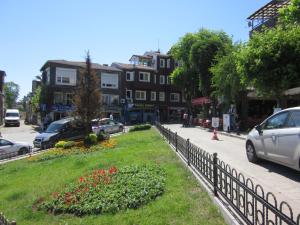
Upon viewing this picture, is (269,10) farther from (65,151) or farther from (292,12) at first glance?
(65,151)

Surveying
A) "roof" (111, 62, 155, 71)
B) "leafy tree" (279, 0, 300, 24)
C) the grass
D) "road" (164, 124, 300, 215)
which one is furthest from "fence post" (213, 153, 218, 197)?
"roof" (111, 62, 155, 71)

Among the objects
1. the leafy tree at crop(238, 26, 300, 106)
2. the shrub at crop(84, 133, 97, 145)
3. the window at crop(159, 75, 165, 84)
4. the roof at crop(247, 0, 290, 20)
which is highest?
the roof at crop(247, 0, 290, 20)

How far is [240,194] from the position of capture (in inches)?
216

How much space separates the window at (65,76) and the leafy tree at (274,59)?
3475cm

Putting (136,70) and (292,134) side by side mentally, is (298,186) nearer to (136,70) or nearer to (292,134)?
(292,134)

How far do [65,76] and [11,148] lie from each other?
29.5m

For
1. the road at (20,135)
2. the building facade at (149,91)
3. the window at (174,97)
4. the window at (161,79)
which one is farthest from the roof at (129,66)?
the road at (20,135)

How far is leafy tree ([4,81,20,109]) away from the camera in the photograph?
4439 inches

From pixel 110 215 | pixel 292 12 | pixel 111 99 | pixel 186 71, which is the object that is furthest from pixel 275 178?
pixel 111 99

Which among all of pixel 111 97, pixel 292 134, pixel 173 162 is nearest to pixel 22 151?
pixel 173 162

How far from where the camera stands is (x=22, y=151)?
21484 mm

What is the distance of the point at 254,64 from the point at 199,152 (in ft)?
36.9

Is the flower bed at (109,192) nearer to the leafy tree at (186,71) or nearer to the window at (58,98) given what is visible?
the leafy tree at (186,71)

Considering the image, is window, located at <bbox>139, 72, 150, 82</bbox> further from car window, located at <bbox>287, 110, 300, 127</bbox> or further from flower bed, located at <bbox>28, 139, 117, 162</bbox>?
car window, located at <bbox>287, 110, 300, 127</bbox>
